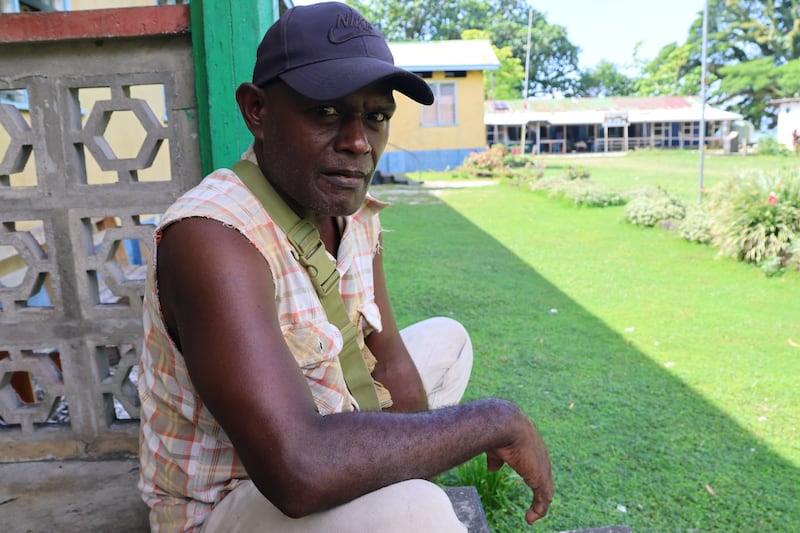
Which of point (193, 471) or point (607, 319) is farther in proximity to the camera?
point (607, 319)

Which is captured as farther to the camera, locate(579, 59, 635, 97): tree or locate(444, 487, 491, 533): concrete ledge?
locate(579, 59, 635, 97): tree

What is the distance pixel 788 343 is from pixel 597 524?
307 cm

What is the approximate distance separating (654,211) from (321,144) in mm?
9756

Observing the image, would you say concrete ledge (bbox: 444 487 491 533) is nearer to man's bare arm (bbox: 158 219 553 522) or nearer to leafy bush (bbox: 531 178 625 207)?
man's bare arm (bbox: 158 219 553 522)

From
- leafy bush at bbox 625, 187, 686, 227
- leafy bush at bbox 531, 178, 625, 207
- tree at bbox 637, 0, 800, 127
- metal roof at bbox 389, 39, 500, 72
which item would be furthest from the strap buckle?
tree at bbox 637, 0, 800, 127

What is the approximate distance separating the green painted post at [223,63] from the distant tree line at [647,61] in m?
39.1

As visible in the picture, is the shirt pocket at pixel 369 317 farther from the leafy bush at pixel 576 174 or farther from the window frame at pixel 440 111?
the window frame at pixel 440 111

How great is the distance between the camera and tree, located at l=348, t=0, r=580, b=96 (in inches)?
1929

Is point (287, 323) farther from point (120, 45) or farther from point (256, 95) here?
point (120, 45)

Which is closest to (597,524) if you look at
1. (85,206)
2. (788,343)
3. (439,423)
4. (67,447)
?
(439,423)

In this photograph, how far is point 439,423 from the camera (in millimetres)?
1423

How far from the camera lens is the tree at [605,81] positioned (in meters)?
54.7

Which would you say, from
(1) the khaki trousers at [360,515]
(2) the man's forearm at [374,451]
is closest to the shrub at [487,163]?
(2) the man's forearm at [374,451]

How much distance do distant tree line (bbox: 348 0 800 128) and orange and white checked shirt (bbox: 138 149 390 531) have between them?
39.8 metres
